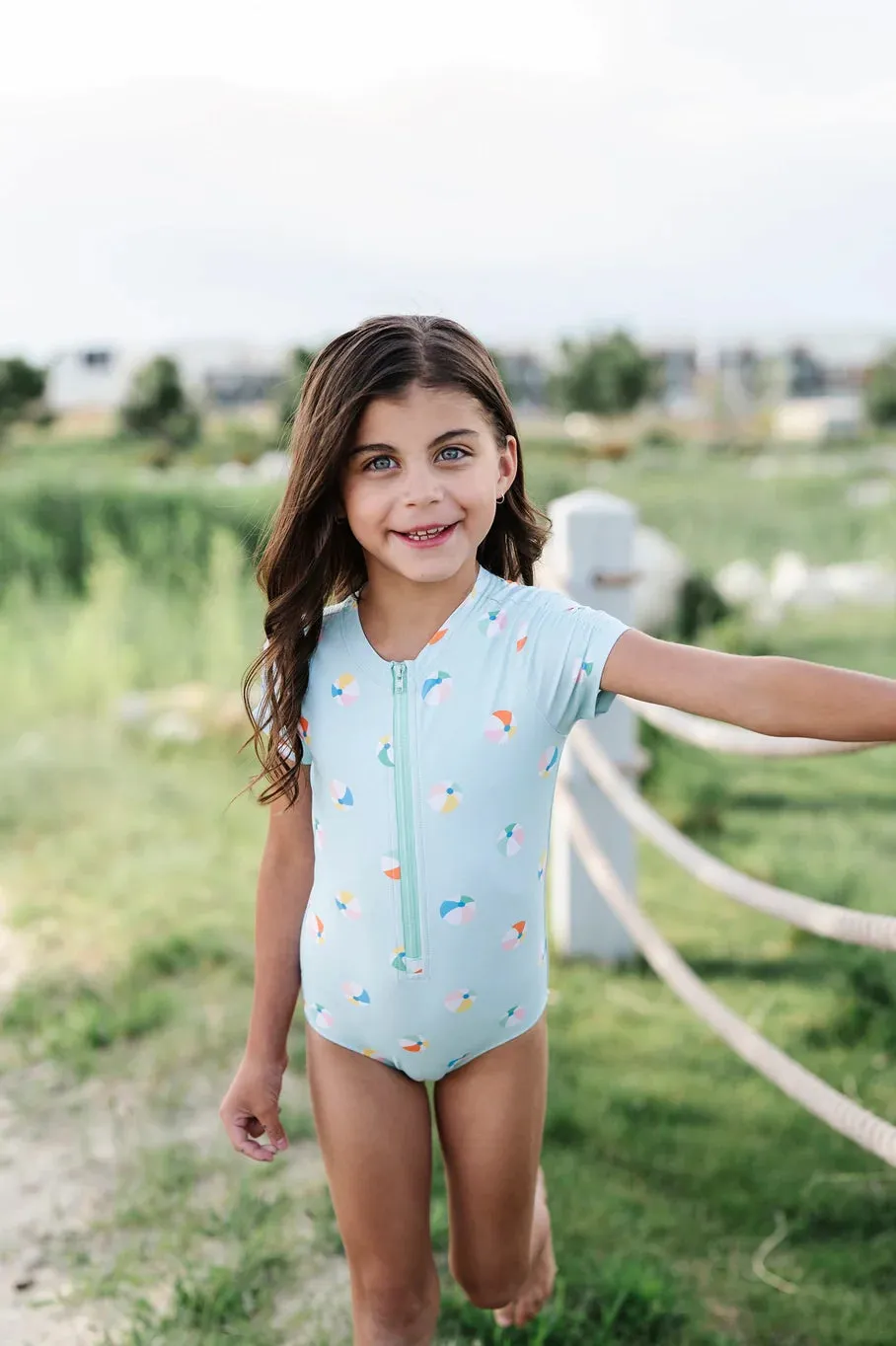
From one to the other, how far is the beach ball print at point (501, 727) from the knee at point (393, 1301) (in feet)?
2.28

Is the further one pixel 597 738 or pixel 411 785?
pixel 597 738

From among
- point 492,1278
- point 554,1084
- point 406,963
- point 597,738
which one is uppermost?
point 406,963

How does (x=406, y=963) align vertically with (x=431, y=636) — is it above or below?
below

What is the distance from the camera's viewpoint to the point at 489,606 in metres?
1.59

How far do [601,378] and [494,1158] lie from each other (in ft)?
50.0

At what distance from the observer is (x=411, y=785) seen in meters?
1.55

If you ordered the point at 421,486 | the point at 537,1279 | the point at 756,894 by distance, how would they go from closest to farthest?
the point at 421,486, the point at 537,1279, the point at 756,894

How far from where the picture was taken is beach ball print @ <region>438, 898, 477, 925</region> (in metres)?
1.57

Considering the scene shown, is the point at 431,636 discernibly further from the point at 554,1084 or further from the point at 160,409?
the point at 160,409

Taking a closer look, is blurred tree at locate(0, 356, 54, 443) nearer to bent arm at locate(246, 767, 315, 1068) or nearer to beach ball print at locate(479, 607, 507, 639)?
bent arm at locate(246, 767, 315, 1068)

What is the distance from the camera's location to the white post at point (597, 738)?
11.4 ft

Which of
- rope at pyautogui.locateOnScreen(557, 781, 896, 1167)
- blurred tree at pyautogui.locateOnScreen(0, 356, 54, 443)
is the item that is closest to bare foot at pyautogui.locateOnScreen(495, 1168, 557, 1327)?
rope at pyautogui.locateOnScreen(557, 781, 896, 1167)

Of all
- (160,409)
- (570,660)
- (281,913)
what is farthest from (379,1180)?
(160,409)

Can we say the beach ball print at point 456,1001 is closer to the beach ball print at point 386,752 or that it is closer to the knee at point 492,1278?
the beach ball print at point 386,752
